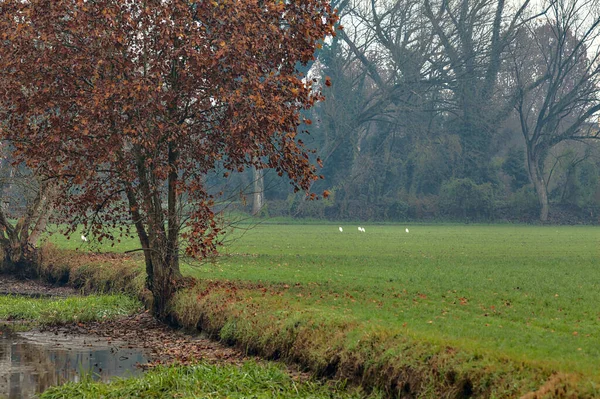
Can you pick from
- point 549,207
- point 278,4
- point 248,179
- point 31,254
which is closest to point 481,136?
point 549,207

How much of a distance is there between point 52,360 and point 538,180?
70397mm

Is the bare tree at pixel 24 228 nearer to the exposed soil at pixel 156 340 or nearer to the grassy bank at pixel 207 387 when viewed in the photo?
the exposed soil at pixel 156 340

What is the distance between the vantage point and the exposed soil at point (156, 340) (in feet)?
52.3

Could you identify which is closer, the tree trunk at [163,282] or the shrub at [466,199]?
the tree trunk at [163,282]

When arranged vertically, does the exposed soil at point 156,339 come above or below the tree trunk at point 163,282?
below

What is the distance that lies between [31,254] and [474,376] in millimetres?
22487

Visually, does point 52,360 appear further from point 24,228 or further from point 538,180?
point 538,180

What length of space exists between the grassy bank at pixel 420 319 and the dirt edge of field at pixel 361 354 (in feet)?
0.07

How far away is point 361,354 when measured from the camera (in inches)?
543

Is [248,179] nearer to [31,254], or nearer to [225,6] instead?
[31,254]

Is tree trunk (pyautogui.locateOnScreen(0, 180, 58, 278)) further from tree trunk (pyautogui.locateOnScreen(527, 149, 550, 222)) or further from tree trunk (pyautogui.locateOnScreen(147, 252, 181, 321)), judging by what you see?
tree trunk (pyautogui.locateOnScreen(527, 149, 550, 222))

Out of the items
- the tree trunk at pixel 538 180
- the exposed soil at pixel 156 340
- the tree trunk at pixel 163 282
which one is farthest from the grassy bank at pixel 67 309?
the tree trunk at pixel 538 180

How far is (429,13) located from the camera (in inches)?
2837

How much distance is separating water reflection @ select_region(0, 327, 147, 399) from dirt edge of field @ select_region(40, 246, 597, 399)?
2040 mm
